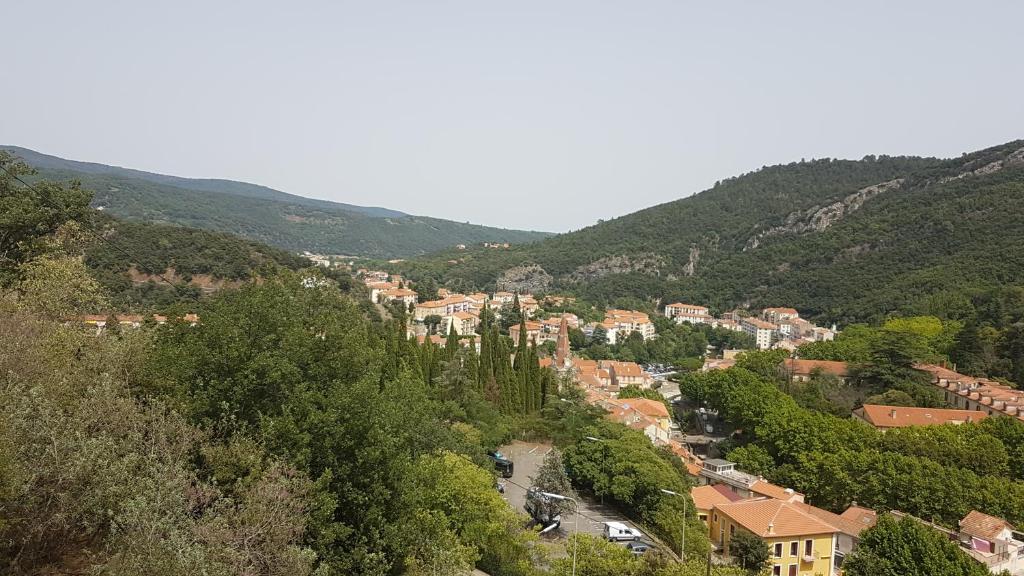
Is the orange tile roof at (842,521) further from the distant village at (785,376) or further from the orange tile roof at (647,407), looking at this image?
the orange tile roof at (647,407)

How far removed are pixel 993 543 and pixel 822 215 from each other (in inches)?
4414

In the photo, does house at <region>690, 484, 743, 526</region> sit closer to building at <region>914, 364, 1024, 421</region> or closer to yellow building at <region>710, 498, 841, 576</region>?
yellow building at <region>710, 498, 841, 576</region>

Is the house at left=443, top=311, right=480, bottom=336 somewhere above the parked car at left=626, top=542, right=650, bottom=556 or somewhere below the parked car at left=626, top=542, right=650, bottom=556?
below

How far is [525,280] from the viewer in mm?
127875

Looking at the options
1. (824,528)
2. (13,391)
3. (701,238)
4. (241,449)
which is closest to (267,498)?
Answer: (241,449)

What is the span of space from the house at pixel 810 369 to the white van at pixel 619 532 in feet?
108

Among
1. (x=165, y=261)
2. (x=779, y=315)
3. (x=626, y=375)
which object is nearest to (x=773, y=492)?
(x=626, y=375)

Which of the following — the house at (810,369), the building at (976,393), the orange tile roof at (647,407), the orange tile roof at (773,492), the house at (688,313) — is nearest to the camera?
the orange tile roof at (773,492)

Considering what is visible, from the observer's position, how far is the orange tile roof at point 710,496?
25.4 m

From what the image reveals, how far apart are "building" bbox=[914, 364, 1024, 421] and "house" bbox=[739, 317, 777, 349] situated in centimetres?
3443

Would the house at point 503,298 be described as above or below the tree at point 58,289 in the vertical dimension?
below

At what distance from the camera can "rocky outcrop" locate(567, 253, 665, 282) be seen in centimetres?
12681

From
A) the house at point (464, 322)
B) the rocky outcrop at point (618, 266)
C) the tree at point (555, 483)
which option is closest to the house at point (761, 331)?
the house at point (464, 322)

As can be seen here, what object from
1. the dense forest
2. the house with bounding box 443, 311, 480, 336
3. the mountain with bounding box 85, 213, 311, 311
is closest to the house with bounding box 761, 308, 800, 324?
the house with bounding box 443, 311, 480, 336
